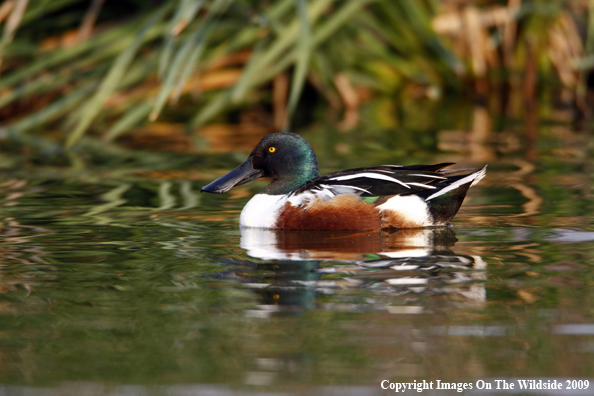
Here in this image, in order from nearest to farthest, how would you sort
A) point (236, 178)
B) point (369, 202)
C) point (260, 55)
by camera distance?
point (369, 202)
point (236, 178)
point (260, 55)

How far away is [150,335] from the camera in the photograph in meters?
3.00

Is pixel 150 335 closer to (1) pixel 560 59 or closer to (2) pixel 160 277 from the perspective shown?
(2) pixel 160 277

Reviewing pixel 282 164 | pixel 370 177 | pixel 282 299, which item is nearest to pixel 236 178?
pixel 282 164

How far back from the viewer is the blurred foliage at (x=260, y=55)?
8320mm

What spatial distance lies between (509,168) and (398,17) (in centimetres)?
410

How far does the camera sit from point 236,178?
17.6 feet

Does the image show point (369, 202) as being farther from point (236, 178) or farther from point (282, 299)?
point (282, 299)

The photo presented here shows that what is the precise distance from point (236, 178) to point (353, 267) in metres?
1.68

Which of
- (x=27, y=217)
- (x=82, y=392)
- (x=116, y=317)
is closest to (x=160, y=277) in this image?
(x=116, y=317)

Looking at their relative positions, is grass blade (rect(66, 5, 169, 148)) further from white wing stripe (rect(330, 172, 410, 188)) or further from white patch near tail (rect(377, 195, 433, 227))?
white patch near tail (rect(377, 195, 433, 227))

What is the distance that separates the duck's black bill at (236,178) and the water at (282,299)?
0.70ft

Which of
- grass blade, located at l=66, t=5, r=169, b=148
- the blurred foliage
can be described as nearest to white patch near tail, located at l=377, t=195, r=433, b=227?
the blurred foliage

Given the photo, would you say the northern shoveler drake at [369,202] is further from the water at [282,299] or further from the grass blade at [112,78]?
the grass blade at [112,78]

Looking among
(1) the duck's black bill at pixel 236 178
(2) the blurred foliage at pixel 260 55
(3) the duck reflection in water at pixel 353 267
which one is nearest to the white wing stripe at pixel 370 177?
(3) the duck reflection in water at pixel 353 267
